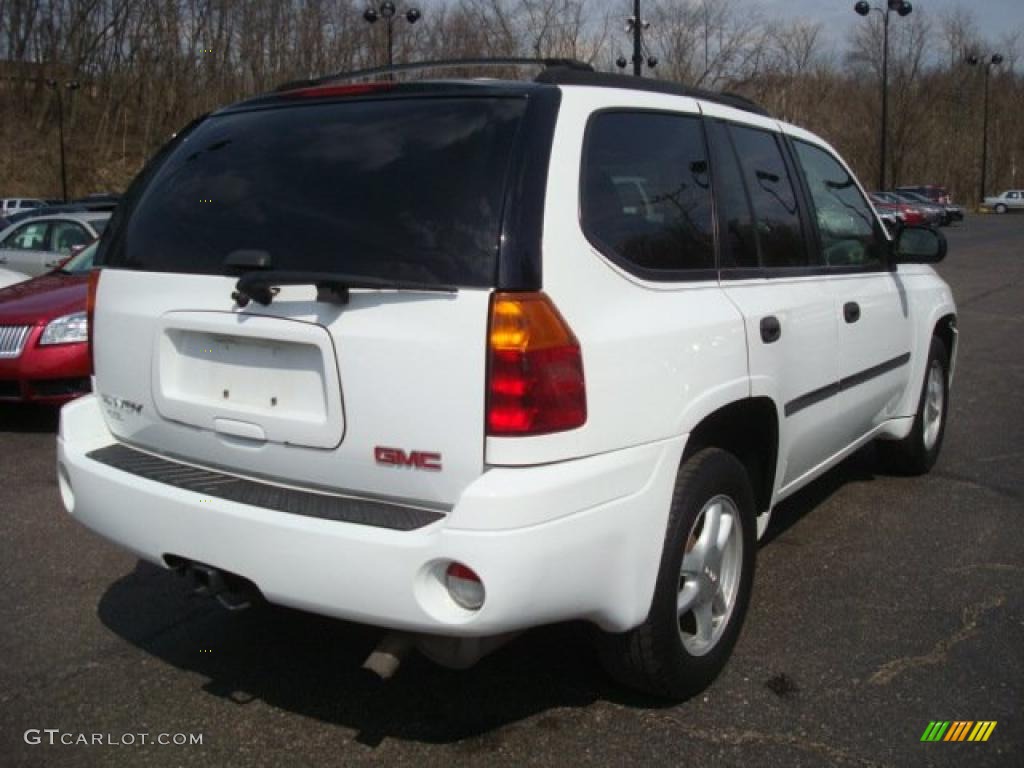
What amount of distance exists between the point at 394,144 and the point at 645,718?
1.81 m

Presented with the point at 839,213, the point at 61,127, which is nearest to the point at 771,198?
the point at 839,213

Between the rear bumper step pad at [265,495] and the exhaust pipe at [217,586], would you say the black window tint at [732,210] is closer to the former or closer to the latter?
the rear bumper step pad at [265,495]

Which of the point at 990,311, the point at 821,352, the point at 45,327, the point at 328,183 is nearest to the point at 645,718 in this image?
the point at 821,352

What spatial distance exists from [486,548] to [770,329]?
1441mm

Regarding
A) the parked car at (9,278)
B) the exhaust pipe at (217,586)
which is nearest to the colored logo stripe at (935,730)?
the exhaust pipe at (217,586)

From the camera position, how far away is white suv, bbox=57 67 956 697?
2.44 meters

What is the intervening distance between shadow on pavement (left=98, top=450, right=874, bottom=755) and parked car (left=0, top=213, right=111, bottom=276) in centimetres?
782

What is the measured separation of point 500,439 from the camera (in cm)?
243

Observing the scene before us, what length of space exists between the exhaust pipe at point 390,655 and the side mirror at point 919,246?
3.20 m

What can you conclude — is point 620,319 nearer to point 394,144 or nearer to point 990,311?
point 394,144

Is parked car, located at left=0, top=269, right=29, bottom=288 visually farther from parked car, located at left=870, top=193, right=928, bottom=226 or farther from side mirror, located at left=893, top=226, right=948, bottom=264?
parked car, located at left=870, top=193, right=928, bottom=226

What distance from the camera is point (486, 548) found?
7.75ft

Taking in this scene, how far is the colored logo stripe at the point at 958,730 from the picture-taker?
9.40 ft

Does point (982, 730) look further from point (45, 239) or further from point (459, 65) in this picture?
point (45, 239)
